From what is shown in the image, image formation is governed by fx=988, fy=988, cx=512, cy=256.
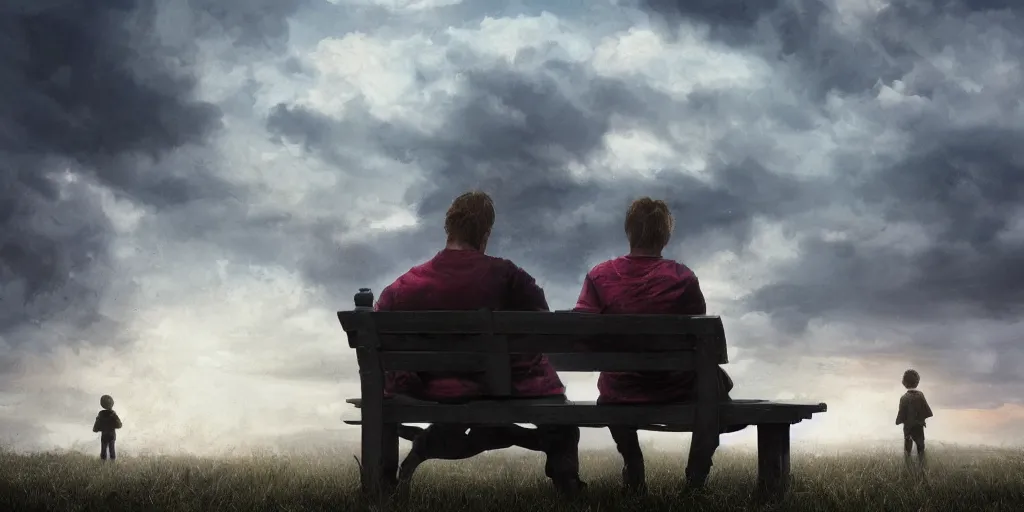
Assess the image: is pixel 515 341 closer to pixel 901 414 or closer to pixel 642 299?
pixel 642 299

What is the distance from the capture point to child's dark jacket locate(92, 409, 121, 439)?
1352 cm

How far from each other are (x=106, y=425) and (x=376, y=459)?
7903 millimetres

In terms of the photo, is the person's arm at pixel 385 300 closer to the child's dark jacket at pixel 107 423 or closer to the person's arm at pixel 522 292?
the person's arm at pixel 522 292

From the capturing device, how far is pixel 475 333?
705 cm

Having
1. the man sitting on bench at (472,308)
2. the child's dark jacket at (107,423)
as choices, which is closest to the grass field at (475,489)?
the man sitting on bench at (472,308)

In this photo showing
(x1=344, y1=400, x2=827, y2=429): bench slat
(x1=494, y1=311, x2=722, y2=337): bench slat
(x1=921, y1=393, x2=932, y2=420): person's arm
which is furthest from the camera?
(x1=921, y1=393, x2=932, y2=420): person's arm

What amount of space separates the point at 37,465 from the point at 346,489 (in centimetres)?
559

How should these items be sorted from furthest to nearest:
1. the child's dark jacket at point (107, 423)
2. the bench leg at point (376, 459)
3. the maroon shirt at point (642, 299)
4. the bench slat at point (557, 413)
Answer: the child's dark jacket at point (107, 423)
the maroon shirt at point (642, 299)
the bench leg at point (376, 459)
the bench slat at point (557, 413)

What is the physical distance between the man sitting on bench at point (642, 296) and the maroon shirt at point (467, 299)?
49cm

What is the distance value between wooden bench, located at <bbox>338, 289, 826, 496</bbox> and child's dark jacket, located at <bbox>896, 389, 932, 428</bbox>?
5.74 metres

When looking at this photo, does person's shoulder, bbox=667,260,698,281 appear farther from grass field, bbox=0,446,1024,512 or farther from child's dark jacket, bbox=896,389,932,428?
child's dark jacket, bbox=896,389,932,428

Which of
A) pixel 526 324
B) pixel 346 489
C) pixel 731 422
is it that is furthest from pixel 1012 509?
pixel 346 489

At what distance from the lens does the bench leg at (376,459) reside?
7.18 metres

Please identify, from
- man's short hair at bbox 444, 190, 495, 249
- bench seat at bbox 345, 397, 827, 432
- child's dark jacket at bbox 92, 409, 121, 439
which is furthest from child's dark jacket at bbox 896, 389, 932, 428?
child's dark jacket at bbox 92, 409, 121, 439
